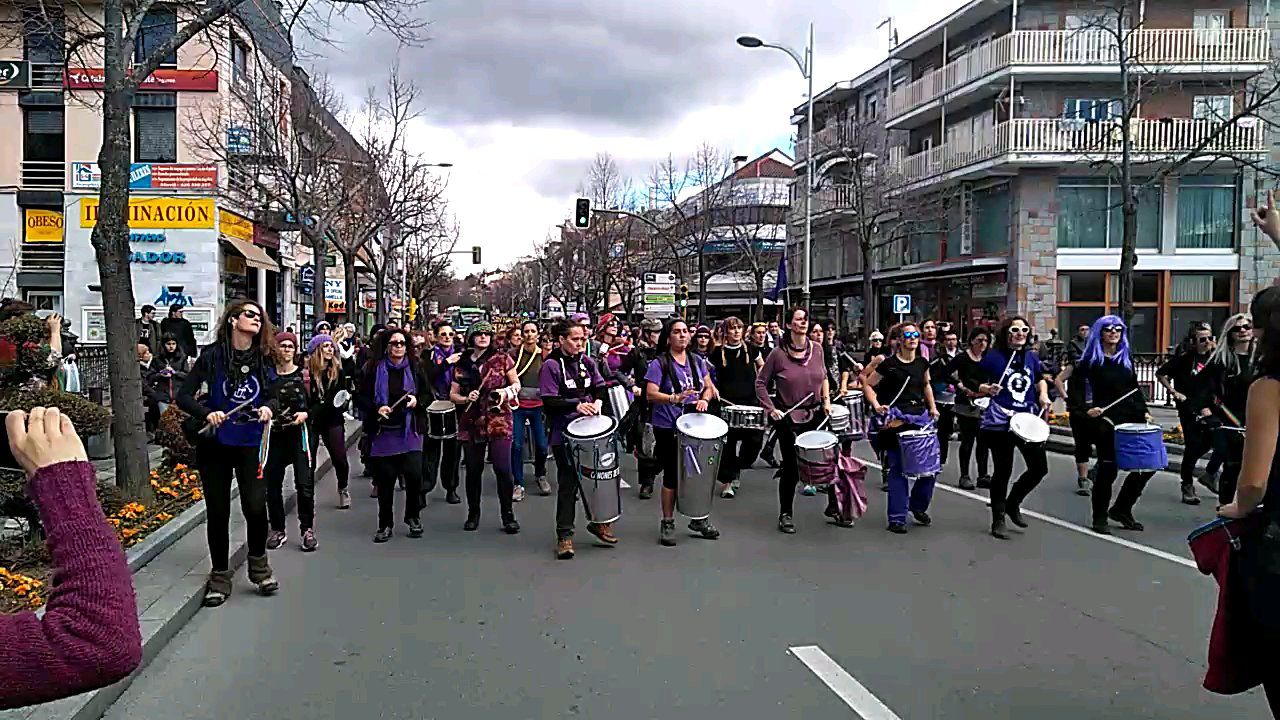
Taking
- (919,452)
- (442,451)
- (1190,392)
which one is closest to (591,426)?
(919,452)

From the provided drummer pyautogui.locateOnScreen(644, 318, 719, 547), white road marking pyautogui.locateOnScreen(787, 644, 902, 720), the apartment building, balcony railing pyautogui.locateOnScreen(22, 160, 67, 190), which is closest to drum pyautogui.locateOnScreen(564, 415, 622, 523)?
drummer pyautogui.locateOnScreen(644, 318, 719, 547)

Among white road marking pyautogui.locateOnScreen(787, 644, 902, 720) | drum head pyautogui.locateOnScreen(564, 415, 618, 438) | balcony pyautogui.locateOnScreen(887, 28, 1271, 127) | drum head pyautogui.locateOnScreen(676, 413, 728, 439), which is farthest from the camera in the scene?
balcony pyautogui.locateOnScreen(887, 28, 1271, 127)

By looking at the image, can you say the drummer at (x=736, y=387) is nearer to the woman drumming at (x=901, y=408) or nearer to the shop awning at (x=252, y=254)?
the woman drumming at (x=901, y=408)

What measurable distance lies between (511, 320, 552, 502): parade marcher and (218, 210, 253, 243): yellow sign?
72.3ft

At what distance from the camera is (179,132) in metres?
30.6

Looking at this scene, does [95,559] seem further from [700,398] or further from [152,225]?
[152,225]

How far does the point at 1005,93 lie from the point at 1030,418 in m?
27.1

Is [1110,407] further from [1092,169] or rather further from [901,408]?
[1092,169]

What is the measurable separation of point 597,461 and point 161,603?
3.33m

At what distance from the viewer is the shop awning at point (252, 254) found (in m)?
31.8

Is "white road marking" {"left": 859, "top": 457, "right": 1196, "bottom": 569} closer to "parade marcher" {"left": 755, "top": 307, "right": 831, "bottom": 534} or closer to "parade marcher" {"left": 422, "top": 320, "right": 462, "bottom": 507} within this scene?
"parade marcher" {"left": 755, "top": 307, "right": 831, "bottom": 534}

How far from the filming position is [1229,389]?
371 inches

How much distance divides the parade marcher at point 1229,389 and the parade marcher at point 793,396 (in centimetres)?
343

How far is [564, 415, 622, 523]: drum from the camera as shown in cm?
831
